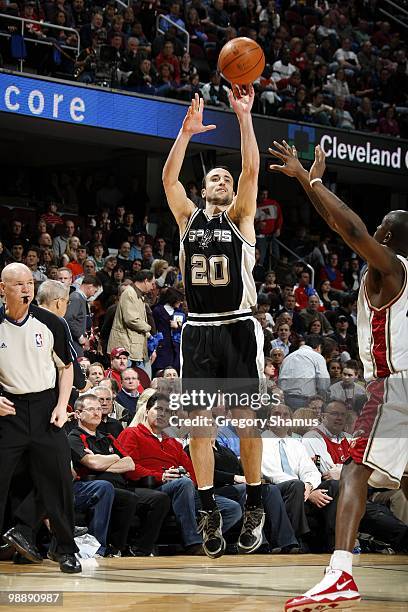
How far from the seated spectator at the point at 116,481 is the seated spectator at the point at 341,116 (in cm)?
1102

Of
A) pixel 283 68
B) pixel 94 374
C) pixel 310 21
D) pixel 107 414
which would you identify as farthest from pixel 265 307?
pixel 310 21

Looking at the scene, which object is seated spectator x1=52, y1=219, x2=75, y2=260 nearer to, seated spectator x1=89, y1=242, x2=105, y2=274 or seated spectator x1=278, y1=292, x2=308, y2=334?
seated spectator x1=89, y1=242, x2=105, y2=274

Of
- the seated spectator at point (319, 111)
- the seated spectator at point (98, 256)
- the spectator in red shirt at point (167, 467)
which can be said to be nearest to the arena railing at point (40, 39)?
the seated spectator at point (98, 256)

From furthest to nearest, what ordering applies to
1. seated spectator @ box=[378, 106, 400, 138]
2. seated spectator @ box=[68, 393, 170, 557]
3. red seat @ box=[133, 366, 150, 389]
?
1. seated spectator @ box=[378, 106, 400, 138]
2. red seat @ box=[133, 366, 150, 389]
3. seated spectator @ box=[68, 393, 170, 557]

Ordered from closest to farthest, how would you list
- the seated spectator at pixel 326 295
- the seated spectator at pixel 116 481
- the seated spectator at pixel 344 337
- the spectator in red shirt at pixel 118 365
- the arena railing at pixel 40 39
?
the seated spectator at pixel 116 481 → the spectator in red shirt at pixel 118 365 → the arena railing at pixel 40 39 → the seated spectator at pixel 344 337 → the seated spectator at pixel 326 295

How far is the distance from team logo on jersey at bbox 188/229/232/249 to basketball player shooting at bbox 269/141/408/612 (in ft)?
4.11

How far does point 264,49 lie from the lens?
59.7ft

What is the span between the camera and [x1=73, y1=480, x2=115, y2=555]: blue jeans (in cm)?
766

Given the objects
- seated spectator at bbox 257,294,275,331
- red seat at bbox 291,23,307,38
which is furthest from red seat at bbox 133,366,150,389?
red seat at bbox 291,23,307,38

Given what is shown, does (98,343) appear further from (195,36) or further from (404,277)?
(195,36)

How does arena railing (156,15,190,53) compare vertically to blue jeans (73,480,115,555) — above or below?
above

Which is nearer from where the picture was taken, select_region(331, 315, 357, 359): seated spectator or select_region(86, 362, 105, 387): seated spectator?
select_region(86, 362, 105, 387): seated spectator

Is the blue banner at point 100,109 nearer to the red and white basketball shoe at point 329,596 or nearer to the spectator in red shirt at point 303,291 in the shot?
the spectator in red shirt at point 303,291

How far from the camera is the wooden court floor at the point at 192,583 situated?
5.45m
